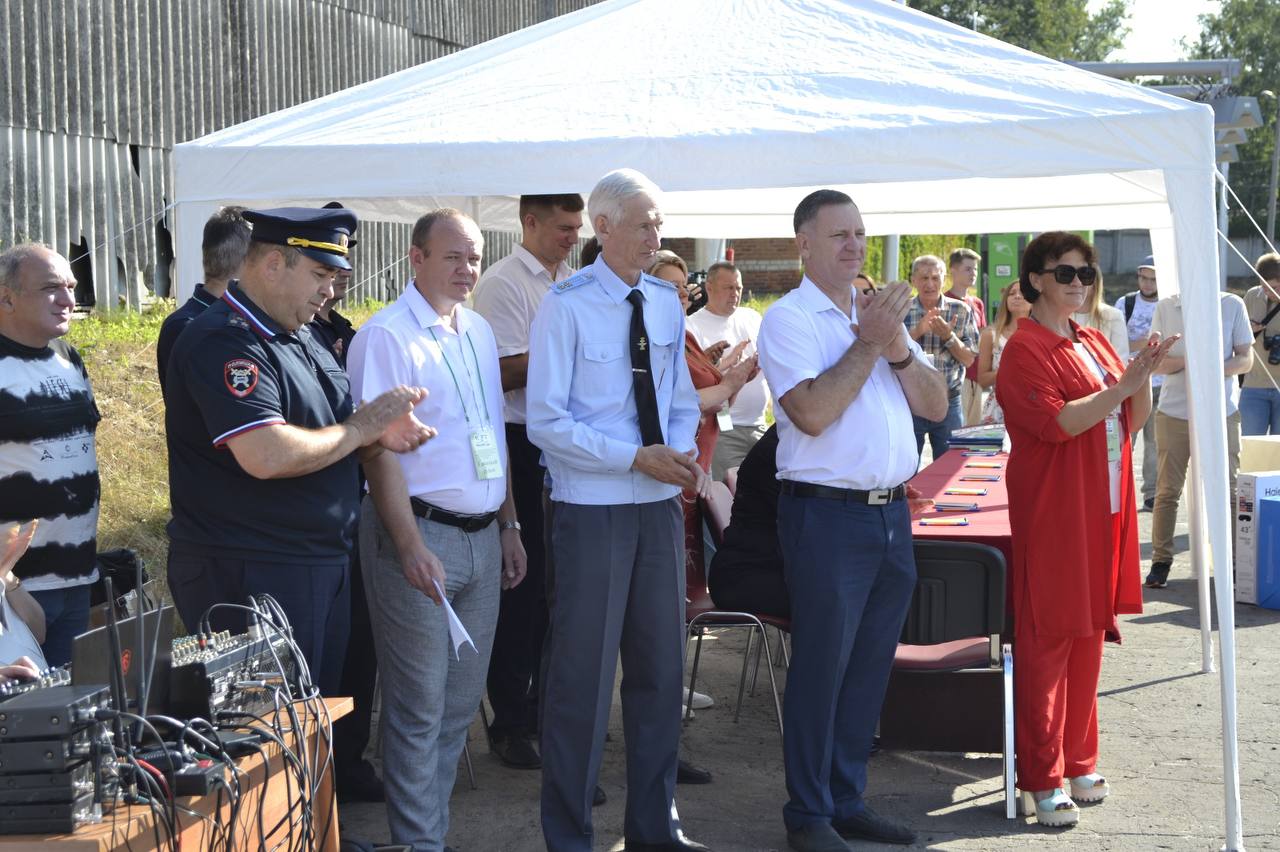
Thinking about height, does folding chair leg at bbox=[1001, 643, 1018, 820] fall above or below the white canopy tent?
below

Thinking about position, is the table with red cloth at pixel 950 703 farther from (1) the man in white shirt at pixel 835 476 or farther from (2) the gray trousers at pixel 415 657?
(2) the gray trousers at pixel 415 657

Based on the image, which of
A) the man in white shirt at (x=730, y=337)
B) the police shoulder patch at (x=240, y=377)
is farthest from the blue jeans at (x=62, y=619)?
the man in white shirt at (x=730, y=337)

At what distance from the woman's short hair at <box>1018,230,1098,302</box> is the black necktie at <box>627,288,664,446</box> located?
1.35 meters

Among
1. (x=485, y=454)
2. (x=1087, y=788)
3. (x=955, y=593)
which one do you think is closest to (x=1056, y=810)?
(x=1087, y=788)

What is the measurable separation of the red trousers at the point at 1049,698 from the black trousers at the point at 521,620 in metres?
1.75

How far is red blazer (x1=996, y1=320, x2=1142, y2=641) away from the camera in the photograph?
4.26 meters

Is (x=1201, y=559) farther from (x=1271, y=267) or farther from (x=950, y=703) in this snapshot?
(x=1271, y=267)

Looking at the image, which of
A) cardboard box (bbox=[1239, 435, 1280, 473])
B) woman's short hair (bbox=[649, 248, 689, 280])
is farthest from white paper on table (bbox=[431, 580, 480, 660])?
cardboard box (bbox=[1239, 435, 1280, 473])

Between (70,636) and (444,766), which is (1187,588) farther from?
(70,636)

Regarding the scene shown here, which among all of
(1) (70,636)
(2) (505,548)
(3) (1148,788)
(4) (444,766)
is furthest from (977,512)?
(1) (70,636)

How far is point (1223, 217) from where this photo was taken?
31.1 feet

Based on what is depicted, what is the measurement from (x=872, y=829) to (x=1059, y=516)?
1144 mm

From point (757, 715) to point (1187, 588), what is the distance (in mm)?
3598

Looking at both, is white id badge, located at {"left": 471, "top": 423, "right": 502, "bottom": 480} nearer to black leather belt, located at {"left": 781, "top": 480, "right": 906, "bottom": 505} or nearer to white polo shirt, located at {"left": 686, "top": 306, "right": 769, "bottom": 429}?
black leather belt, located at {"left": 781, "top": 480, "right": 906, "bottom": 505}
